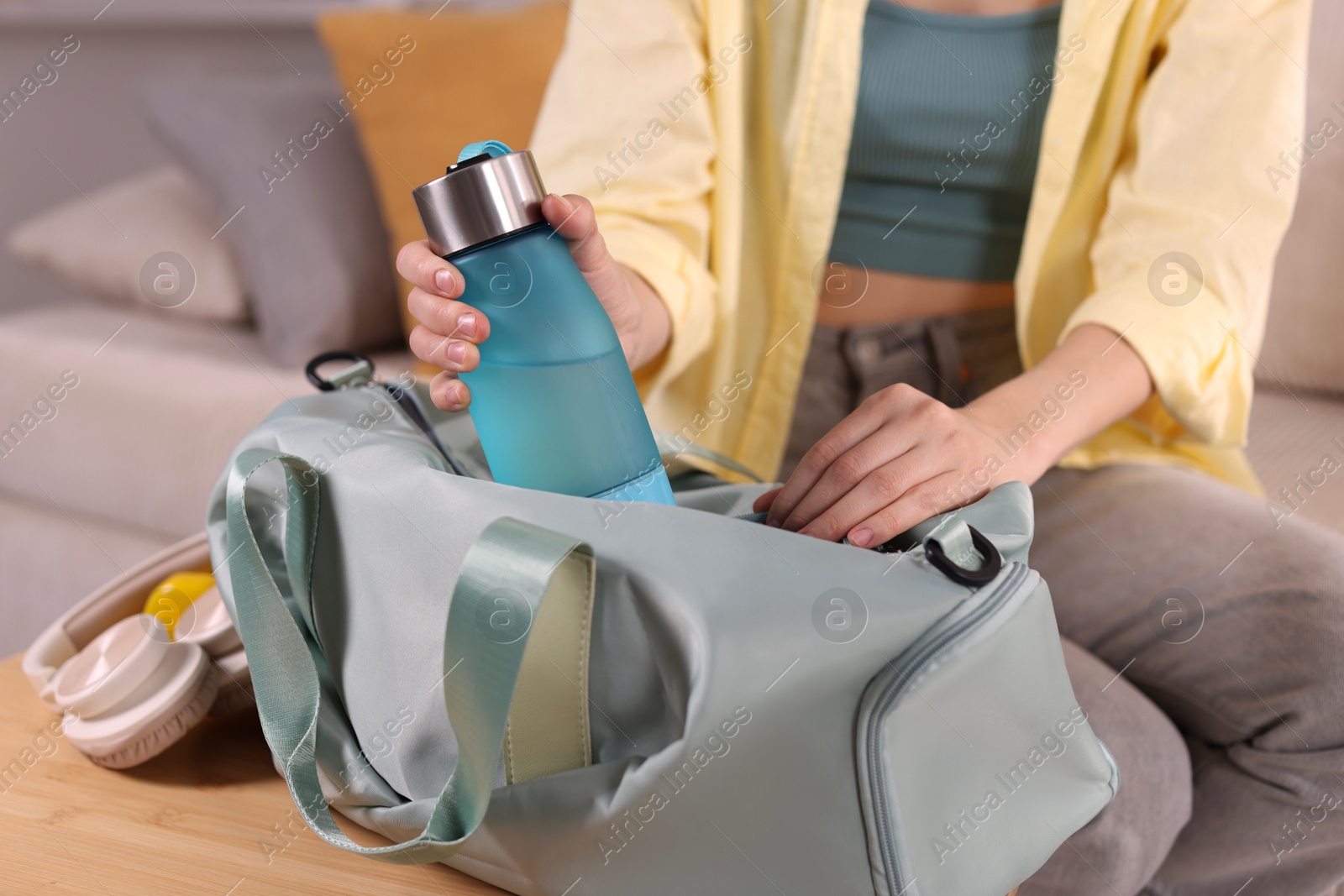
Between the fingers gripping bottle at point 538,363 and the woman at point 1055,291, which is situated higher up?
the fingers gripping bottle at point 538,363

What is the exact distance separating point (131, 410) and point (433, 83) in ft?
1.57

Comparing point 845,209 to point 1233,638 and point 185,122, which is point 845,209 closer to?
point 1233,638

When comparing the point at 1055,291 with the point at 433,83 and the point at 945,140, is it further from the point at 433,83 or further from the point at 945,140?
the point at 433,83

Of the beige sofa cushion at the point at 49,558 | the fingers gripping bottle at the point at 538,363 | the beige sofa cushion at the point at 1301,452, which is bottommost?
the beige sofa cushion at the point at 1301,452

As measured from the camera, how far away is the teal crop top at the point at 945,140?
2.10 feet

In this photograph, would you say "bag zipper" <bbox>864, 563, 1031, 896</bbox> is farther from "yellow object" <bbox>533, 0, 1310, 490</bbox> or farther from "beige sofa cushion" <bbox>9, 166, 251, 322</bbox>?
"beige sofa cushion" <bbox>9, 166, 251, 322</bbox>

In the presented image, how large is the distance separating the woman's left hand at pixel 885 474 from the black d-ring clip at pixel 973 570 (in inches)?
1.7

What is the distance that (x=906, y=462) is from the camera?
41 cm

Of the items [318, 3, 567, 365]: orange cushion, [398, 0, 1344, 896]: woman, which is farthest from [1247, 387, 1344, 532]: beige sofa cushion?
[318, 3, 567, 365]: orange cushion

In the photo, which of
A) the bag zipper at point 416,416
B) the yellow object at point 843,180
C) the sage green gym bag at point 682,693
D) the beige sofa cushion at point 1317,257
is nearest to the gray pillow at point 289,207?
the yellow object at point 843,180

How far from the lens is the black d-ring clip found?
334mm

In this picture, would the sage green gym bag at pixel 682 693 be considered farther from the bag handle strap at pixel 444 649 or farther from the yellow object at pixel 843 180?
the yellow object at pixel 843 180

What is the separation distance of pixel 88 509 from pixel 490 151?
927 mm

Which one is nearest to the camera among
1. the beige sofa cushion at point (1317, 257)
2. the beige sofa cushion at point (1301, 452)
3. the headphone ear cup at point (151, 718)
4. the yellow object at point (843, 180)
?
the headphone ear cup at point (151, 718)
